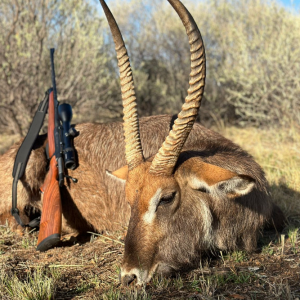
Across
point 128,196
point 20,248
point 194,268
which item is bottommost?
point 20,248

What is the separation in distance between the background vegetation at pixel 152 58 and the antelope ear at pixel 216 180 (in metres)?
6.73

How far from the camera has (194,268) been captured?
3.49 metres

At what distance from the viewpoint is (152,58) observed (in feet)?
48.5

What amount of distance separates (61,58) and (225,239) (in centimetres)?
883

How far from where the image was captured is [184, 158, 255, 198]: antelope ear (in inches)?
118

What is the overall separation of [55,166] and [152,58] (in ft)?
35.8

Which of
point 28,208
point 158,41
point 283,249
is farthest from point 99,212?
point 158,41

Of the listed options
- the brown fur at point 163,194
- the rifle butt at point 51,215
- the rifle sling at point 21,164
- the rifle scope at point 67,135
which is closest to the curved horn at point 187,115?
the brown fur at point 163,194

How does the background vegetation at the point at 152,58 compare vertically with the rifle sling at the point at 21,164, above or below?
above

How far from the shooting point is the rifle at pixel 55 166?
13.0ft

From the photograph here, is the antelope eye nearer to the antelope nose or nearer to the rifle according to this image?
the antelope nose

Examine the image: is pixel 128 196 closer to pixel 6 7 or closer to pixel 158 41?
pixel 6 7

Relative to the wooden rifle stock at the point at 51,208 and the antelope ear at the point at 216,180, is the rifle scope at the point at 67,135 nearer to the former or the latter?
the wooden rifle stock at the point at 51,208

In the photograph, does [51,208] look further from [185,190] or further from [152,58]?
[152,58]
